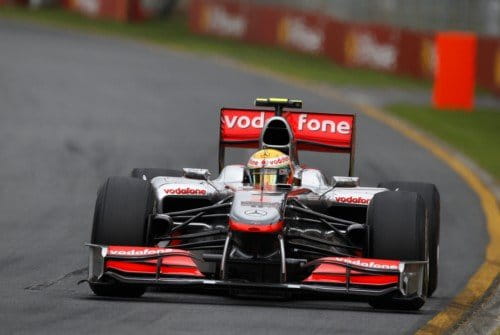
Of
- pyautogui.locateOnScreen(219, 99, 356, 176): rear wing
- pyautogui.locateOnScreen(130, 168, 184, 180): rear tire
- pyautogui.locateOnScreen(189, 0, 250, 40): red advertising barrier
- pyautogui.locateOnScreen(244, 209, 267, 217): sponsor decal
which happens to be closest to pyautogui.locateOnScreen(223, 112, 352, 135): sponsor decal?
pyautogui.locateOnScreen(219, 99, 356, 176): rear wing

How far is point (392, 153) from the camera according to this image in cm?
2291

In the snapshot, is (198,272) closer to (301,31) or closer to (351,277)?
(351,277)

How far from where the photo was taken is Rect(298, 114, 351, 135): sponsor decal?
1397 centimetres

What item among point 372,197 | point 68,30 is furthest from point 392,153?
point 68,30

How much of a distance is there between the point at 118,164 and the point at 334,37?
16.9m

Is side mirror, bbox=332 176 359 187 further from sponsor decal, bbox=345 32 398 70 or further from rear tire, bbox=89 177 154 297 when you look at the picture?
sponsor decal, bbox=345 32 398 70

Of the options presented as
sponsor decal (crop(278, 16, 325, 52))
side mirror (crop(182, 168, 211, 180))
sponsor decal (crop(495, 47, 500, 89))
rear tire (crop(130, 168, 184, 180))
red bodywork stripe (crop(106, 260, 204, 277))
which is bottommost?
red bodywork stripe (crop(106, 260, 204, 277))

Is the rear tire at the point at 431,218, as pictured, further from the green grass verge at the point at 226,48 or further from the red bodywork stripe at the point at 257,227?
the green grass verge at the point at 226,48

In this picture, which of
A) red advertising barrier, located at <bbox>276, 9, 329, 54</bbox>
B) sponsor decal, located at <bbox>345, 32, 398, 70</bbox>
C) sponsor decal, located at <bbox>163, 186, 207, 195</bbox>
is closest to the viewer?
sponsor decal, located at <bbox>163, 186, 207, 195</bbox>

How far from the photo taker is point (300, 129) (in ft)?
A: 46.0

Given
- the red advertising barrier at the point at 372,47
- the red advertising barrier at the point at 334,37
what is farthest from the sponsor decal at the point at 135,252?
the red advertising barrier at the point at 372,47

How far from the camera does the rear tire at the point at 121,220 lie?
38.0 feet

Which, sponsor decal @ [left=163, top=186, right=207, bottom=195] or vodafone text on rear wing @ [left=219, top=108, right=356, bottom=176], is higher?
vodafone text on rear wing @ [left=219, top=108, right=356, bottom=176]

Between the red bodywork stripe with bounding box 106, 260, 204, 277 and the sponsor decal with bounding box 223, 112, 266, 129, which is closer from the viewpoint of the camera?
the red bodywork stripe with bounding box 106, 260, 204, 277
